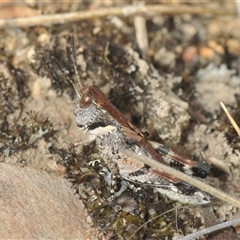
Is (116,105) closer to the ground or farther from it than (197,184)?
farther from it

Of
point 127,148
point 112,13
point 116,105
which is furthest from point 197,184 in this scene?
point 112,13

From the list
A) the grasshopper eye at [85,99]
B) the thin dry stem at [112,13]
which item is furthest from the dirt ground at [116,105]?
the grasshopper eye at [85,99]

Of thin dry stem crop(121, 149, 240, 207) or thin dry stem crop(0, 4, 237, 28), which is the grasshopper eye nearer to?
thin dry stem crop(121, 149, 240, 207)

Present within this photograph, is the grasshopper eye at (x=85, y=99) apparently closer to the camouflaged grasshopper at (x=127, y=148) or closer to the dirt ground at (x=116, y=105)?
the camouflaged grasshopper at (x=127, y=148)

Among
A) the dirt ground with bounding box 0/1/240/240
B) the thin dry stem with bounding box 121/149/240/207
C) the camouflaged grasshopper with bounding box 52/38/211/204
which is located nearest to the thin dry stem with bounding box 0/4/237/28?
the dirt ground with bounding box 0/1/240/240

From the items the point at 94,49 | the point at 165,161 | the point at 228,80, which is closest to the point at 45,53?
the point at 94,49

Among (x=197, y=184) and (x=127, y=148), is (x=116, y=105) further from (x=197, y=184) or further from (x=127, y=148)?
(x=197, y=184)
